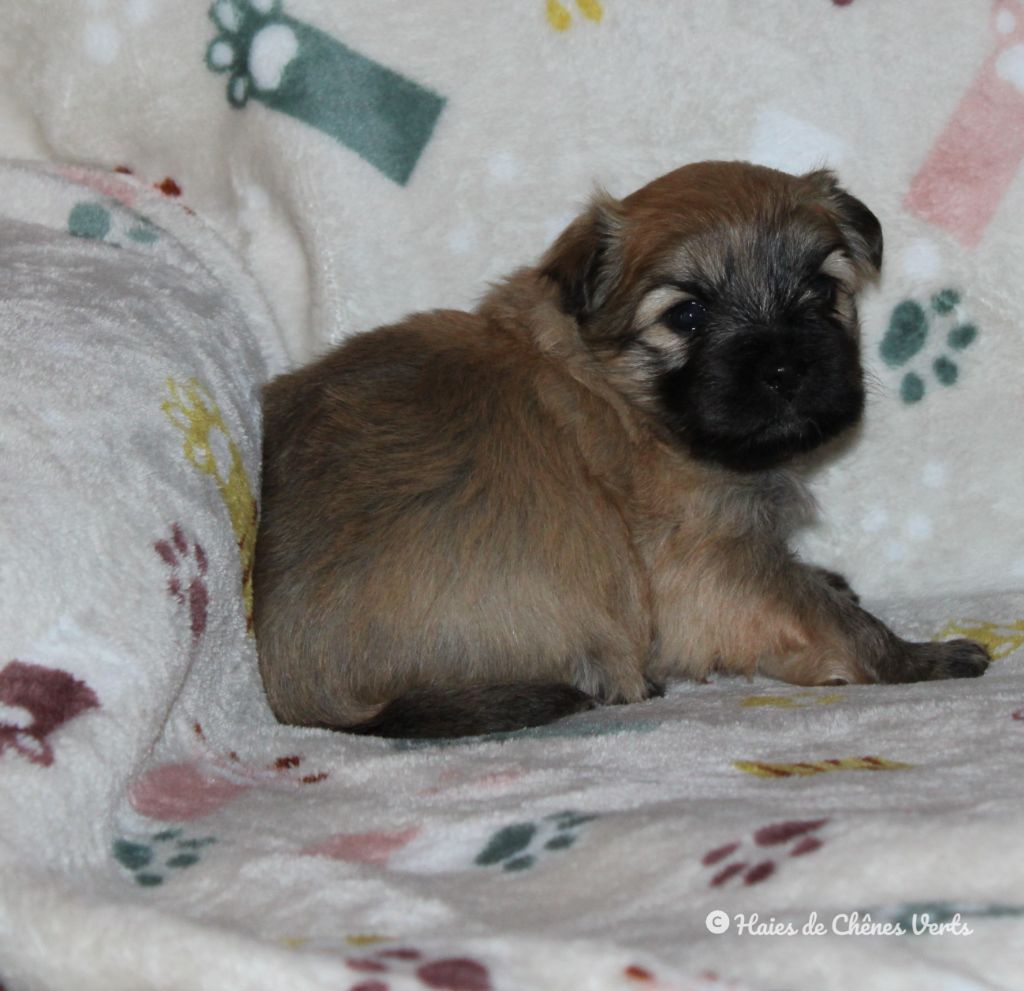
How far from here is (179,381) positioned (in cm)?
252

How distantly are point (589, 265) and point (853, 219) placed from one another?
0.62 m

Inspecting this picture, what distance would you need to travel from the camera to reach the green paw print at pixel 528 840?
1726mm

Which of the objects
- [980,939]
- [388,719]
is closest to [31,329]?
[388,719]

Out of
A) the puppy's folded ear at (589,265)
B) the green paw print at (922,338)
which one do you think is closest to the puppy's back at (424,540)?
the puppy's folded ear at (589,265)

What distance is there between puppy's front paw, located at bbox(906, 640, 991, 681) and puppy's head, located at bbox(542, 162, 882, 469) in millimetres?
484

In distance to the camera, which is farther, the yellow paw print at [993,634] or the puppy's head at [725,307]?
the yellow paw print at [993,634]

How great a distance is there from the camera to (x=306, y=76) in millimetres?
3195

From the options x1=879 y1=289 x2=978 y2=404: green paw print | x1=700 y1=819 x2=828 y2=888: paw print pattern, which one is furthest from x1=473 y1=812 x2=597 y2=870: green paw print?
x1=879 y1=289 x2=978 y2=404: green paw print

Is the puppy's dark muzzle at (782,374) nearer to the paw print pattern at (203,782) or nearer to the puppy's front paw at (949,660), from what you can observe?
the puppy's front paw at (949,660)

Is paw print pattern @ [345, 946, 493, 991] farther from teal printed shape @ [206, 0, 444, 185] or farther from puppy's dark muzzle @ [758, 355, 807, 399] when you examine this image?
teal printed shape @ [206, 0, 444, 185]

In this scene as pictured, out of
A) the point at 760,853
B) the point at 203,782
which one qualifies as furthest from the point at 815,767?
the point at 203,782

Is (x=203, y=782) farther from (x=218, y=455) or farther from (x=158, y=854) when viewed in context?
(x=218, y=455)

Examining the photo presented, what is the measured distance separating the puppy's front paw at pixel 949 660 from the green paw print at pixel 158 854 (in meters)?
1.49

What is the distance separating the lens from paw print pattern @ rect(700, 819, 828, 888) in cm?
152
